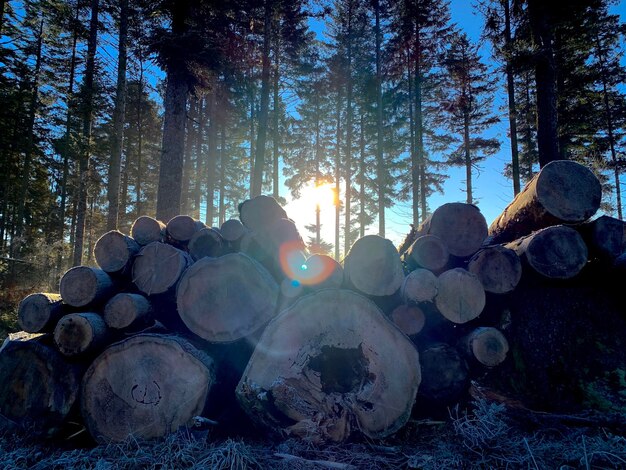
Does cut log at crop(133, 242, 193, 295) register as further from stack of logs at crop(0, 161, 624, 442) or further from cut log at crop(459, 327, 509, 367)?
cut log at crop(459, 327, 509, 367)

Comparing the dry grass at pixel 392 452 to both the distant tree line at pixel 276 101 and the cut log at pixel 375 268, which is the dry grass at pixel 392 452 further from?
the distant tree line at pixel 276 101

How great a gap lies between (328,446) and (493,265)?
1903mm

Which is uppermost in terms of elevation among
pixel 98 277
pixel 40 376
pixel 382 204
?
pixel 382 204

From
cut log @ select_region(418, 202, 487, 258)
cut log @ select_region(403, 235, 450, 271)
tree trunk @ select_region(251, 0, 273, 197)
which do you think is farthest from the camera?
tree trunk @ select_region(251, 0, 273, 197)

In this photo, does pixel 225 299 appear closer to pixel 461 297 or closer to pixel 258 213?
pixel 258 213

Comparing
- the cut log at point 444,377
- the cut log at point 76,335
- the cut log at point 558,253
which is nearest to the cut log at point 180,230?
the cut log at point 76,335

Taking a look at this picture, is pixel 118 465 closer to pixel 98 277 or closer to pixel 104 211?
pixel 98 277

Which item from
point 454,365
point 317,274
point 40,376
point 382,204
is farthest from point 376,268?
point 382,204

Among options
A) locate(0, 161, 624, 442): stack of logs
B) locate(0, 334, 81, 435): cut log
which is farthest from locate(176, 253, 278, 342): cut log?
locate(0, 334, 81, 435): cut log

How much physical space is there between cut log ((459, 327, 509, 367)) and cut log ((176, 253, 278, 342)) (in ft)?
5.33

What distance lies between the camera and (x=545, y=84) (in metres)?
8.41

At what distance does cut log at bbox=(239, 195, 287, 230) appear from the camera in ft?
10.4

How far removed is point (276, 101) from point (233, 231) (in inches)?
630

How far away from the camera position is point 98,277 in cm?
275
